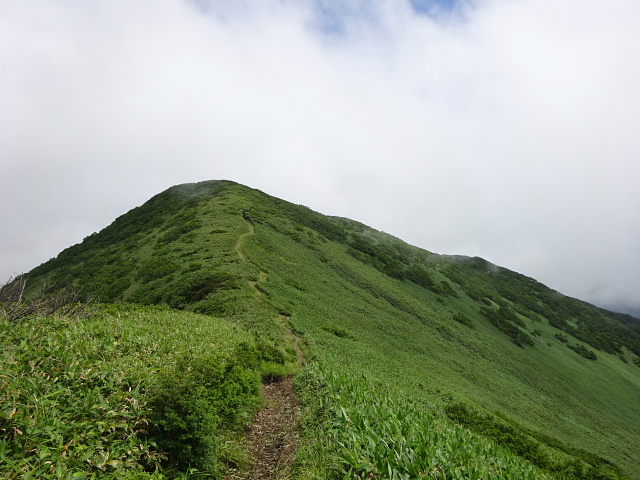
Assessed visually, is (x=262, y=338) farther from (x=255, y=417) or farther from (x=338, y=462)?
(x=338, y=462)

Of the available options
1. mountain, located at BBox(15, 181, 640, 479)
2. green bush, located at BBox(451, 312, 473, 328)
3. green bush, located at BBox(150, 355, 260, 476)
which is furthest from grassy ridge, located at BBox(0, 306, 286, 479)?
green bush, located at BBox(451, 312, 473, 328)

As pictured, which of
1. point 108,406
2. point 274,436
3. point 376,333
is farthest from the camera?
point 376,333

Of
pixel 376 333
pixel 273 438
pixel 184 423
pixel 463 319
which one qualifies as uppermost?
pixel 463 319

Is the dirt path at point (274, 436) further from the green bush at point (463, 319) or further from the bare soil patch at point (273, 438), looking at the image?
the green bush at point (463, 319)

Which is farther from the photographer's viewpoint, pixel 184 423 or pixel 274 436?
pixel 274 436

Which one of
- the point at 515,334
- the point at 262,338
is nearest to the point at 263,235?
the point at 262,338

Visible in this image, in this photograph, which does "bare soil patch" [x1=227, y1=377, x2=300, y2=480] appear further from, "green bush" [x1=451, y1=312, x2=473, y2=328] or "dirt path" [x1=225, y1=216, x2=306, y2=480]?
"green bush" [x1=451, y1=312, x2=473, y2=328]

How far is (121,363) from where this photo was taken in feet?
27.9

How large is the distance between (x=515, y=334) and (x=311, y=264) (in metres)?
42.7

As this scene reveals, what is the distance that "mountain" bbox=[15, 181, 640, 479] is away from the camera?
11.5m

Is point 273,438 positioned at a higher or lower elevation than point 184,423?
lower

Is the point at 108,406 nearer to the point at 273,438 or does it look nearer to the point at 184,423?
the point at 184,423

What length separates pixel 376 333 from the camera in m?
37.6

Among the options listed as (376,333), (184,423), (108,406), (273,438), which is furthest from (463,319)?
(108,406)
